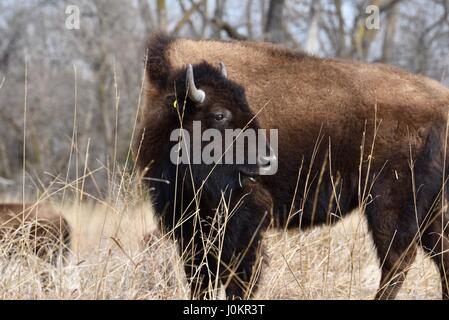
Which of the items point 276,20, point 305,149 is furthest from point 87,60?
point 305,149

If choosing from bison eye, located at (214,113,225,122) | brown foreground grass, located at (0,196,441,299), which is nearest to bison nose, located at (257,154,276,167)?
bison eye, located at (214,113,225,122)

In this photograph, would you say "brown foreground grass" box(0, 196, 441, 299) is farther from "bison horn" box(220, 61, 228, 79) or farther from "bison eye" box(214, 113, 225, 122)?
"bison horn" box(220, 61, 228, 79)

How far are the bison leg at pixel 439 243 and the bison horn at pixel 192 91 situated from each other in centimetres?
210

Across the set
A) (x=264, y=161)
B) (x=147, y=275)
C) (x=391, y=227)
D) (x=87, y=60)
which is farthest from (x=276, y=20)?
(x=87, y=60)

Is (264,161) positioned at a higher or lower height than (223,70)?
lower

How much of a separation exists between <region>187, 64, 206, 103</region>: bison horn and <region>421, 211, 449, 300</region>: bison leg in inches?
82.8

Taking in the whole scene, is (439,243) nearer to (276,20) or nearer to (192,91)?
(192,91)

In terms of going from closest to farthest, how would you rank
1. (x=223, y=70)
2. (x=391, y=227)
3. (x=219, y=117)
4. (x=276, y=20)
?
(x=219, y=117), (x=223, y=70), (x=391, y=227), (x=276, y=20)

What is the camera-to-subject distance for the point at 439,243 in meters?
5.56

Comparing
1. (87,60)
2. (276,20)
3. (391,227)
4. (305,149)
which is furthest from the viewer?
(87,60)

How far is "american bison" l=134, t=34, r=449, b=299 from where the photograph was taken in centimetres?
529

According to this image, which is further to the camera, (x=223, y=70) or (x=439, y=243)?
(x=439, y=243)

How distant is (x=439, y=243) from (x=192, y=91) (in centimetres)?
239
